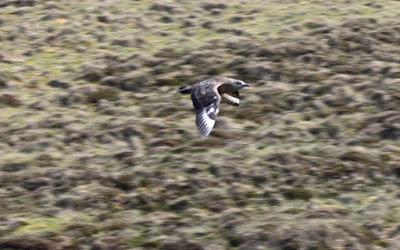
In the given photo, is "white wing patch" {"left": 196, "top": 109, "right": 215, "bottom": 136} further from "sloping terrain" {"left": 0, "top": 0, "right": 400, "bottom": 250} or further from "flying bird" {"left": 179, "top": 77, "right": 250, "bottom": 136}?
→ "sloping terrain" {"left": 0, "top": 0, "right": 400, "bottom": 250}

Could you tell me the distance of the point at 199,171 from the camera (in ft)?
35.0

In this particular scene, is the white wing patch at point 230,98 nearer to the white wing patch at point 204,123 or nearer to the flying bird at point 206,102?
the flying bird at point 206,102

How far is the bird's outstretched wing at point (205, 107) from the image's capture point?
1093cm

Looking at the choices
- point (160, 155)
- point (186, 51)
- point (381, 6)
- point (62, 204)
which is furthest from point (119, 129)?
point (381, 6)

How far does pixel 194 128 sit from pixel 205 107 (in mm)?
904

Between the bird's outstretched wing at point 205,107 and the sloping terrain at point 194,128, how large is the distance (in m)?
0.28

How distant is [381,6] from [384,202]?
19.3 feet

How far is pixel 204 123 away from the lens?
1098 centimetres

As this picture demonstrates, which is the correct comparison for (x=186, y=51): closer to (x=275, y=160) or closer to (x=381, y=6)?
(x=381, y=6)

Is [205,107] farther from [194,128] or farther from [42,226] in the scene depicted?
[42,226]

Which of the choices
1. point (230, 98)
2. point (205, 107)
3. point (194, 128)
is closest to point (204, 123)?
point (205, 107)

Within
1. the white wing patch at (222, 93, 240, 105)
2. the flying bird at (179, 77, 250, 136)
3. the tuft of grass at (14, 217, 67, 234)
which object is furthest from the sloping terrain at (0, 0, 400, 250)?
the flying bird at (179, 77, 250, 136)

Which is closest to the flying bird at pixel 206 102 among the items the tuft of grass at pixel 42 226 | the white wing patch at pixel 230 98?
the white wing patch at pixel 230 98

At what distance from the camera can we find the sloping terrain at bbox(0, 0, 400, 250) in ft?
31.5
